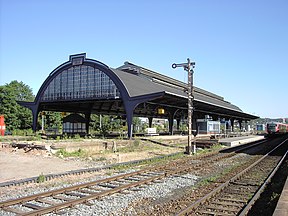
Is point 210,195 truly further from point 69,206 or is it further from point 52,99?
point 52,99

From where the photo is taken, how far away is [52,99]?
44.4 m

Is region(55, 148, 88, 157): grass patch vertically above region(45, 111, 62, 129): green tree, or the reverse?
region(45, 111, 62, 129): green tree

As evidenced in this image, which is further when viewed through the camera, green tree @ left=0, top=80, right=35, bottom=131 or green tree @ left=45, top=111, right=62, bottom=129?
green tree @ left=45, top=111, right=62, bottom=129

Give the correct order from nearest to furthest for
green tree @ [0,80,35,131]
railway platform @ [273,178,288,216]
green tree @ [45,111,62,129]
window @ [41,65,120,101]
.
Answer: railway platform @ [273,178,288,216], window @ [41,65,120,101], green tree @ [0,80,35,131], green tree @ [45,111,62,129]

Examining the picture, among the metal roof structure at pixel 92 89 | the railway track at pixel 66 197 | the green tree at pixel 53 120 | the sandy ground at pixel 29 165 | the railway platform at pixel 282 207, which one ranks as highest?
the metal roof structure at pixel 92 89

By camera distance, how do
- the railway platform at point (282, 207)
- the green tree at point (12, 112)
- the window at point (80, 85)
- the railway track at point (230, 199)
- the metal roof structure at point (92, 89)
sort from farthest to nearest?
the green tree at point (12, 112)
the window at point (80, 85)
the metal roof structure at point (92, 89)
the railway track at point (230, 199)
the railway platform at point (282, 207)

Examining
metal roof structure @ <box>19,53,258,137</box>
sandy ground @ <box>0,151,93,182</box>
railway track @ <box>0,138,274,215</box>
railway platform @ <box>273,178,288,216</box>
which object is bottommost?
sandy ground @ <box>0,151,93,182</box>

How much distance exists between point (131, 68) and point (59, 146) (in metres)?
33.0

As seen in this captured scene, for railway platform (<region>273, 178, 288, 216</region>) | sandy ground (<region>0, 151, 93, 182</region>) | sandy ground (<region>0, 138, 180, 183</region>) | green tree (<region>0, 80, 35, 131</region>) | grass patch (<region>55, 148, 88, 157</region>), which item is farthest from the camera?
green tree (<region>0, 80, 35, 131</region>)

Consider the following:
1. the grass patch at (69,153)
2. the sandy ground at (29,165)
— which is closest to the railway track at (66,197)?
the sandy ground at (29,165)

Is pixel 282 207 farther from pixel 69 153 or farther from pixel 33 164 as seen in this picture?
pixel 69 153

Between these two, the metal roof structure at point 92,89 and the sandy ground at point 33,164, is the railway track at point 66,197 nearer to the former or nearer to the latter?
the sandy ground at point 33,164

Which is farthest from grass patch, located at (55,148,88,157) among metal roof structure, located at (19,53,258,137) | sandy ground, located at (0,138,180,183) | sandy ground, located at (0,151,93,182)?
metal roof structure, located at (19,53,258,137)

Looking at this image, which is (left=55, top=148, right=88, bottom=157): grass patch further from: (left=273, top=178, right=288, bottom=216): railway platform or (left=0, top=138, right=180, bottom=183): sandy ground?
(left=273, top=178, right=288, bottom=216): railway platform
